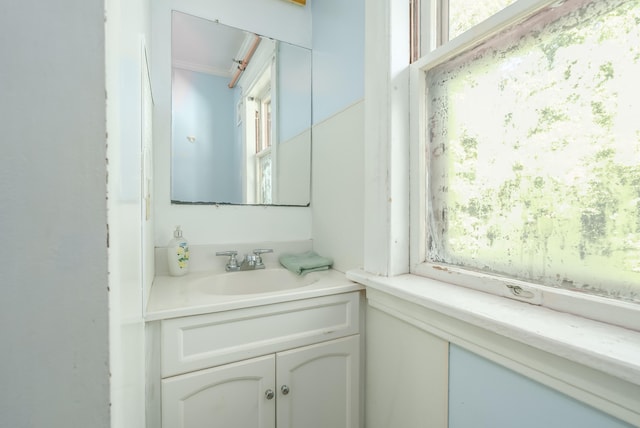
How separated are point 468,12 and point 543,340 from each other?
84 cm

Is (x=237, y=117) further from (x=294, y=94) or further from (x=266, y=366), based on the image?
(x=266, y=366)

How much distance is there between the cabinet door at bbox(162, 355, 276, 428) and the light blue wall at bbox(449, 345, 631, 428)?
517 millimetres

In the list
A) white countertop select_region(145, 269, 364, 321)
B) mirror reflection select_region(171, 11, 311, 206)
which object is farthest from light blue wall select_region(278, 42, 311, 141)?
white countertop select_region(145, 269, 364, 321)

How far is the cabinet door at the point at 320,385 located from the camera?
841 mm

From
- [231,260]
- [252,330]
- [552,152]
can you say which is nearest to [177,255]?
[231,260]

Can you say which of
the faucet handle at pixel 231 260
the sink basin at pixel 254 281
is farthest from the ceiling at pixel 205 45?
the sink basin at pixel 254 281

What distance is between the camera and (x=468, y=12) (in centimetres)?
76

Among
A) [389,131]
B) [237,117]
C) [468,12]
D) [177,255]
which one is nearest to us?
[468,12]

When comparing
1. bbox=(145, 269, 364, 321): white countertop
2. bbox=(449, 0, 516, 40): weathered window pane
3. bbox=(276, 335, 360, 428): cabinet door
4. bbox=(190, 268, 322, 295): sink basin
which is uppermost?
bbox=(449, 0, 516, 40): weathered window pane

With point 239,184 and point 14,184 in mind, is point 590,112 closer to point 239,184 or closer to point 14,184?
point 14,184

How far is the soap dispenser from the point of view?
3.53ft

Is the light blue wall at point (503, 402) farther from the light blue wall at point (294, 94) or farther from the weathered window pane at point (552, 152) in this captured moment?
the light blue wall at point (294, 94)

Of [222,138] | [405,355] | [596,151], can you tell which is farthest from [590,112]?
[222,138]

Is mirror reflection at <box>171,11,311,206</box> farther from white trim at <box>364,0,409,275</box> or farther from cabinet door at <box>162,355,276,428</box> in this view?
cabinet door at <box>162,355,276,428</box>
